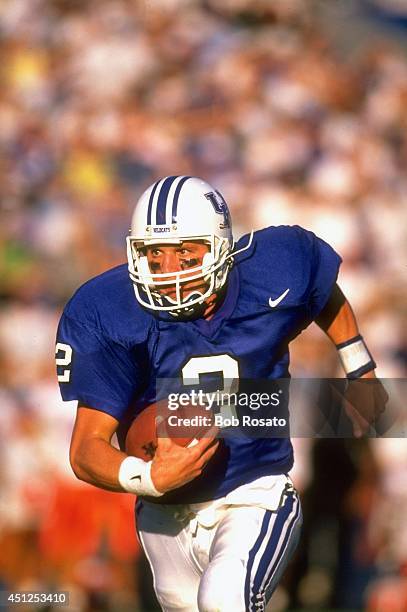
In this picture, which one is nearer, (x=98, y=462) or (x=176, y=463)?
(x=176, y=463)

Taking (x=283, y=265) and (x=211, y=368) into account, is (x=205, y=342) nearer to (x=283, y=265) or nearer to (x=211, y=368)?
(x=211, y=368)

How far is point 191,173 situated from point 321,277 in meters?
1.03

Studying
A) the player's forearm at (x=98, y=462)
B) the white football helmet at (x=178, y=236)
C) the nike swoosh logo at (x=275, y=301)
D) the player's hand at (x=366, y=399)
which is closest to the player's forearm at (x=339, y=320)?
the player's hand at (x=366, y=399)

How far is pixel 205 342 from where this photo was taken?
2021mm

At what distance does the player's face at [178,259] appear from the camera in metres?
1.95

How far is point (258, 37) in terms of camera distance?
3.13 m

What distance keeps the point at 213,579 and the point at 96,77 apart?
1.86 m

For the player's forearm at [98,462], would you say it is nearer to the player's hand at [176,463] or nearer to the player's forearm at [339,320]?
the player's hand at [176,463]

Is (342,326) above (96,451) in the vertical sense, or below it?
above

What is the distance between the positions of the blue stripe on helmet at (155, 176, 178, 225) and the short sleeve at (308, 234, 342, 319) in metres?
0.37

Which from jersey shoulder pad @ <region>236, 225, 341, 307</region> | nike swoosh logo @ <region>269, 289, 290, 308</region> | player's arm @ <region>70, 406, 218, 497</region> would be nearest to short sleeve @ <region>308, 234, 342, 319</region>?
jersey shoulder pad @ <region>236, 225, 341, 307</region>

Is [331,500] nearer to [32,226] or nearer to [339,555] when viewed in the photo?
[339,555]

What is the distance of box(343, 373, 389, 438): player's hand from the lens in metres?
2.25

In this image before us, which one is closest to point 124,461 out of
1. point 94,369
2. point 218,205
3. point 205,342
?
point 94,369
